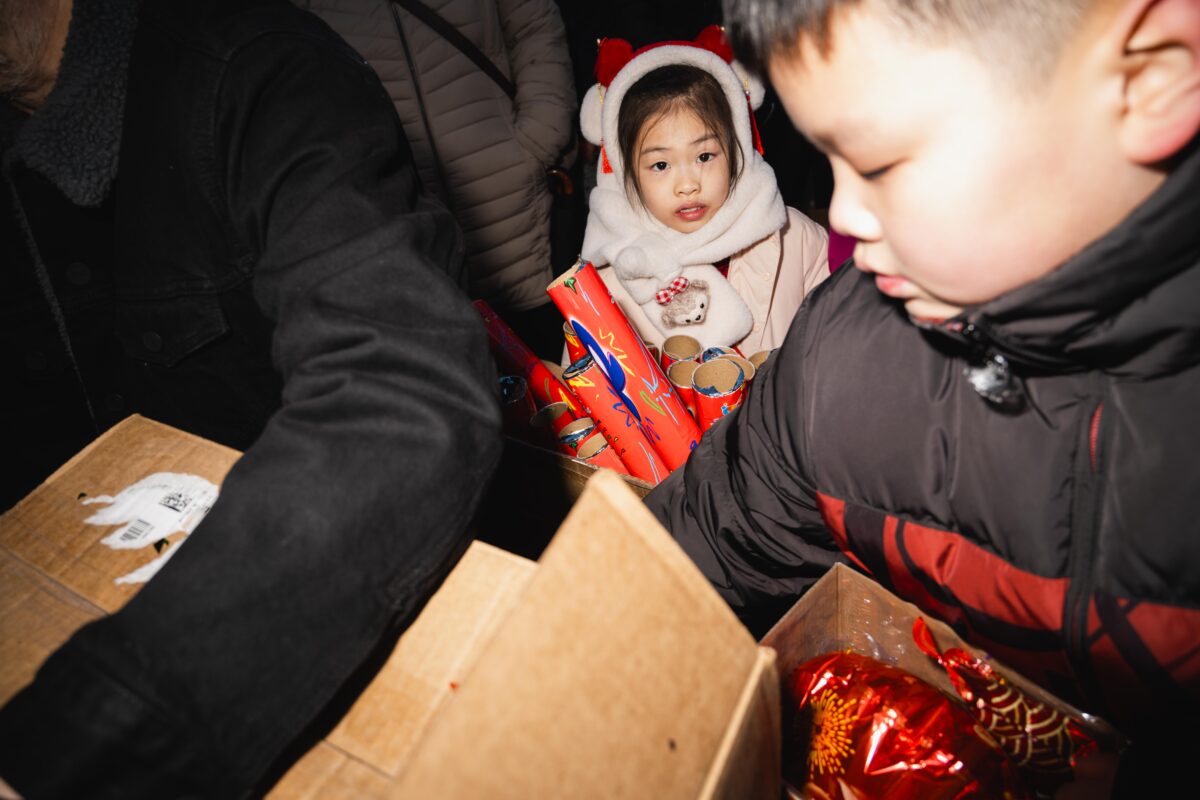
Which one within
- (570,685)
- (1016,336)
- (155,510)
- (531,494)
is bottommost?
(531,494)

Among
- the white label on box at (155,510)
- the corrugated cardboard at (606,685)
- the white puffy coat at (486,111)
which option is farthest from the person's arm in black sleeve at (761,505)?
the white puffy coat at (486,111)

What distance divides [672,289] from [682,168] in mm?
386

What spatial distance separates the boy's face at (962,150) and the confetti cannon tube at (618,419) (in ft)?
2.73

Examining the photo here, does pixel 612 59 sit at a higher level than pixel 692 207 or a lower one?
higher

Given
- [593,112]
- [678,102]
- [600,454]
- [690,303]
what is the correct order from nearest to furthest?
1. [600,454]
2. [678,102]
3. [690,303]
4. [593,112]

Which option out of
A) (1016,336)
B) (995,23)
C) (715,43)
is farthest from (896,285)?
(715,43)

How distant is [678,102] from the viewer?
1753 mm

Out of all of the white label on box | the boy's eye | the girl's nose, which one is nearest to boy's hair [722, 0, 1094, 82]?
the boy's eye

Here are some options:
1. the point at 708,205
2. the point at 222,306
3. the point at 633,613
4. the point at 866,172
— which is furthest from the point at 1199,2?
the point at 708,205

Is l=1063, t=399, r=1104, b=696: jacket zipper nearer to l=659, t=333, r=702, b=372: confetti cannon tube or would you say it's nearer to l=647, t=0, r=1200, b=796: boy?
l=647, t=0, r=1200, b=796: boy

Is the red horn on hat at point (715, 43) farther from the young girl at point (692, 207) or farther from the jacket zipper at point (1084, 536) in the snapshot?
the jacket zipper at point (1084, 536)

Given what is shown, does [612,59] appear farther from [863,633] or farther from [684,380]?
[863,633]

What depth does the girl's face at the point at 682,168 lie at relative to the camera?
175 cm

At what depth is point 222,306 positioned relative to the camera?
0.84m
